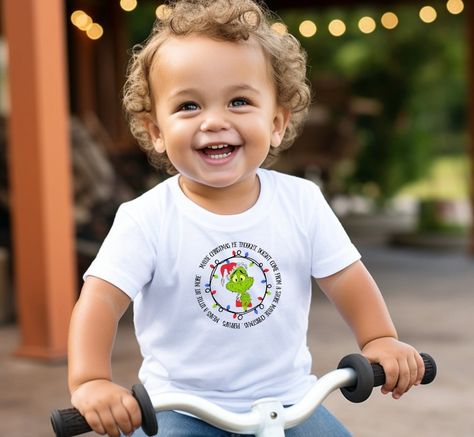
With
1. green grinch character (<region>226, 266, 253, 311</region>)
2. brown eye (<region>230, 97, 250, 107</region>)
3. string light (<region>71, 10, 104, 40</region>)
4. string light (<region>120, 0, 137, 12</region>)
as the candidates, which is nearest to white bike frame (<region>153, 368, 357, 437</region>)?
green grinch character (<region>226, 266, 253, 311</region>)

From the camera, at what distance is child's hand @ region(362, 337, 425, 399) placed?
1.64m

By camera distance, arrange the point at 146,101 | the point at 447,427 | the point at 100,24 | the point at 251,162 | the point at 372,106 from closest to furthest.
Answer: the point at 251,162
the point at 146,101
the point at 447,427
the point at 100,24
the point at 372,106

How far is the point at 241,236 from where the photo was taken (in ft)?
5.71

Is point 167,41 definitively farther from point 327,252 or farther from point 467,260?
point 467,260

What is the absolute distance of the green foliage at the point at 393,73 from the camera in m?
14.7

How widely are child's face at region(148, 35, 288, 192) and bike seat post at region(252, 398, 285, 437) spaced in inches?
15.8

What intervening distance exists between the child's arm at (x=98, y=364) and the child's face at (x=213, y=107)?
0.89ft

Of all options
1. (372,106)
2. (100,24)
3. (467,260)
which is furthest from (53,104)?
(372,106)

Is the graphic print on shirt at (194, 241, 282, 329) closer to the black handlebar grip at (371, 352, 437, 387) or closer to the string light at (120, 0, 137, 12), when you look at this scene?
the black handlebar grip at (371, 352, 437, 387)

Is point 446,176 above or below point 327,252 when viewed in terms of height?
below

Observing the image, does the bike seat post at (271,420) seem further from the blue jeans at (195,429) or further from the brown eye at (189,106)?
the brown eye at (189,106)

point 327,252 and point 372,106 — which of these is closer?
point 327,252

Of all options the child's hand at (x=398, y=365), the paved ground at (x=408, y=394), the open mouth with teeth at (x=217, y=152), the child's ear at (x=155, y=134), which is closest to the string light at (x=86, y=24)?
the paved ground at (x=408, y=394)

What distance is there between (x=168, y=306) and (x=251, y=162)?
0.98 ft
